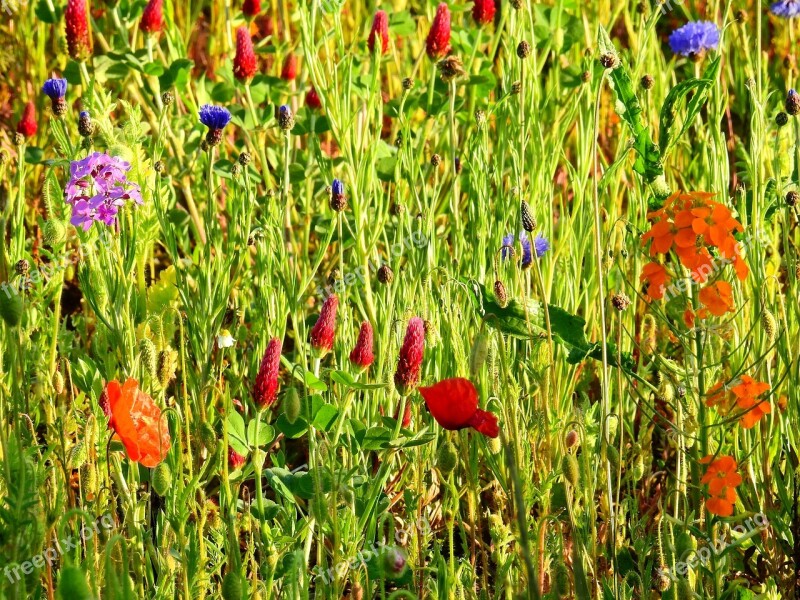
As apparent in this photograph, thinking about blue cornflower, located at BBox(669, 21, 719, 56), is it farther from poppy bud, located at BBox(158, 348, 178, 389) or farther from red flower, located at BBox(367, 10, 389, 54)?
poppy bud, located at BBox(158, 348, 178, 389)

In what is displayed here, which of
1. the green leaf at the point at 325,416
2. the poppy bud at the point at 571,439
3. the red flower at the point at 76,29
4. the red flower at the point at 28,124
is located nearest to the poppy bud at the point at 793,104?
the poppy bud at the point at 571,439

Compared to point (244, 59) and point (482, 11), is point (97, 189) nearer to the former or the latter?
point (244, 59)

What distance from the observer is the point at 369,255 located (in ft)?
6.21

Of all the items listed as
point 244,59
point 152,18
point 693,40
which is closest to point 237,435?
point 244,59

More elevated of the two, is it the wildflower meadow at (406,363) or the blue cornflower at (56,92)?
the blue cornflower at (56,92)

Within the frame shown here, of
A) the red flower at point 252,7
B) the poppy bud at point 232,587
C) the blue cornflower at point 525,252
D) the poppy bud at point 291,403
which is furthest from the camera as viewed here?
the red flower at point 252,7

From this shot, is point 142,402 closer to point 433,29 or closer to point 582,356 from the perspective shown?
point 582,356

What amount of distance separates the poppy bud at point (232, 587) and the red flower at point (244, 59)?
3.96 ft

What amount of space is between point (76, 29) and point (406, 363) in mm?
1094

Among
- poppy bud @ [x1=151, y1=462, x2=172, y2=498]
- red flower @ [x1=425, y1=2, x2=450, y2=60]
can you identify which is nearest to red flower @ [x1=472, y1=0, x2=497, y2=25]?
red flower @ [x1=425, y1=2, x2=450, y2=60]

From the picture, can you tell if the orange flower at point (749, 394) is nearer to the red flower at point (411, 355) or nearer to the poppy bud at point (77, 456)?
the red flower at point (411, 355)

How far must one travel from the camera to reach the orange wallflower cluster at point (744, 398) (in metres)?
1.35

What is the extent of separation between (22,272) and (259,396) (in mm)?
479

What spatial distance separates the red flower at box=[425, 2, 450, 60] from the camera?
2014mm
